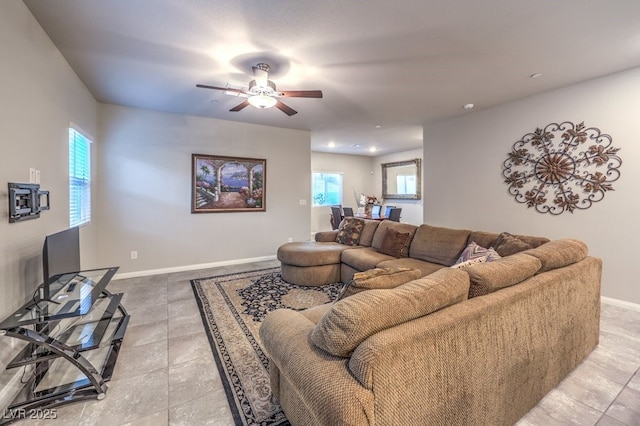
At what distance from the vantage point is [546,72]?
10.1 ft

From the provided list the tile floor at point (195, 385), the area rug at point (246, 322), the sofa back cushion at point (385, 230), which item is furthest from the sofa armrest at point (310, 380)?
the sofa back cushion at point (385, 230)

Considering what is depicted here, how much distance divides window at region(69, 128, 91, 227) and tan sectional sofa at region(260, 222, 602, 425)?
10.0ft

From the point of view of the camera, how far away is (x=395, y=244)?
371 centimetres

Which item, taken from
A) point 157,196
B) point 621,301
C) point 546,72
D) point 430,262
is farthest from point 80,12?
point 621,301

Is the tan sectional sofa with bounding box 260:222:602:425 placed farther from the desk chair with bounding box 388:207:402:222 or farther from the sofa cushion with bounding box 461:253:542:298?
the desk chair with bounding box 388:207:402:222

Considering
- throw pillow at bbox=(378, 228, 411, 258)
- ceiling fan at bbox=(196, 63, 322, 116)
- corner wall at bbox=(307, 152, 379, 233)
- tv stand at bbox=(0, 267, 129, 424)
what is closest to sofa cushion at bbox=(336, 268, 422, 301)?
tv stand at bbox=(0, 267, 129, 424)

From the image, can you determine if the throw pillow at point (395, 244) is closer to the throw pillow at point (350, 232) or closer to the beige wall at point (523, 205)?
the throw pillow at point (350, 232)

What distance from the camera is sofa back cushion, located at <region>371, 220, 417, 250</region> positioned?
385 cm

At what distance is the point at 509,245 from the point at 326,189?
21.5 ft

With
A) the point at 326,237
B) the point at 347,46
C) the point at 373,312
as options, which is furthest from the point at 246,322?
the point at 347,46

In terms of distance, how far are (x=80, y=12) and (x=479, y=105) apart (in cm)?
465

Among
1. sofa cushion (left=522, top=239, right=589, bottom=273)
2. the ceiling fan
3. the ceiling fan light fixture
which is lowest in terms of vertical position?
sofa cushion (left=522, top=239, right=589, bottom=273)

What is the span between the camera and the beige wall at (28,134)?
178 cm

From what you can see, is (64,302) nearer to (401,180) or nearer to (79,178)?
(79,178)
